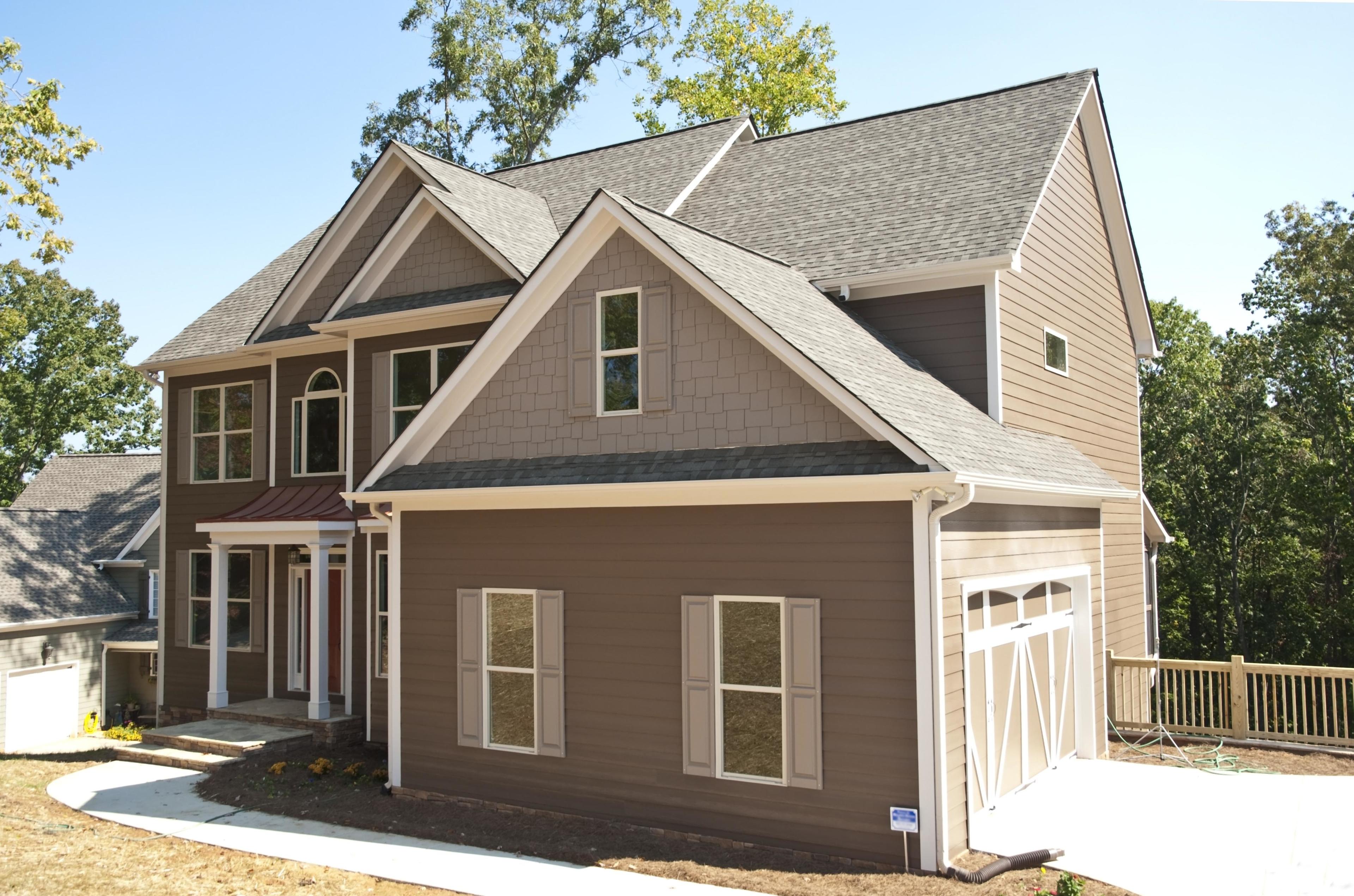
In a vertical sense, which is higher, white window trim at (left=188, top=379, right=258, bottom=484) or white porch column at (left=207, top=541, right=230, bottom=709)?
white window trim at (left=188, top=379, right=258, bottom=484)

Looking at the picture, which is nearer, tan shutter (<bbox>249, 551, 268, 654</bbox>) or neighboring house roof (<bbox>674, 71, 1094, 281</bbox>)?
neighboring house roof (<bbox>674, 71, 1094, 281</bbox>)

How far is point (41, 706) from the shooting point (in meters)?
25.1

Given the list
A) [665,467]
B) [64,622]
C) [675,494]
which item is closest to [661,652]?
[675,494]

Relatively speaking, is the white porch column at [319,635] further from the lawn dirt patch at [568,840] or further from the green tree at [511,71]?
the green tree at [511,71]

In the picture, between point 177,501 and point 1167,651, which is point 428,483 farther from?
point 1167,651

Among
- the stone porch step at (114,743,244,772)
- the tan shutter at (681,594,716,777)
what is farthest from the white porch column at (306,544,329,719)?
the tan shutter at (681,594,716,777)

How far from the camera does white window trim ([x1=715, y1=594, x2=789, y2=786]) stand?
9945 millimetres

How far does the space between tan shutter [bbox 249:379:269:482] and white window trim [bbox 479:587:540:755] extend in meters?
8.85

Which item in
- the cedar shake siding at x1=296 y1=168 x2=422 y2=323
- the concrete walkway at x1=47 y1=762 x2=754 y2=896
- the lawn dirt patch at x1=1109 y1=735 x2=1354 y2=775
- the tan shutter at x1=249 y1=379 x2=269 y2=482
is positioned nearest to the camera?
the concrete walkway at x1=47 y1=762 x2=754 y2=896

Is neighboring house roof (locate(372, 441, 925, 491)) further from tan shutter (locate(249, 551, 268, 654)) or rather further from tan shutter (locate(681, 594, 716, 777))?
tan shutter (locate(249, 551, 268, 654))

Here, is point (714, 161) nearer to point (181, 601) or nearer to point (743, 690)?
point (743, 690)

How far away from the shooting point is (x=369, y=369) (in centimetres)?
1666

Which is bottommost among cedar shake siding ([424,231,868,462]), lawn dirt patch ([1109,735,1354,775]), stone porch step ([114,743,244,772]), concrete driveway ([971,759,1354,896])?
stone porch step ([114,743,244,772])

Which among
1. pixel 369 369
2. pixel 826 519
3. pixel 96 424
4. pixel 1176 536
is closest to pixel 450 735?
pixel 826 519
